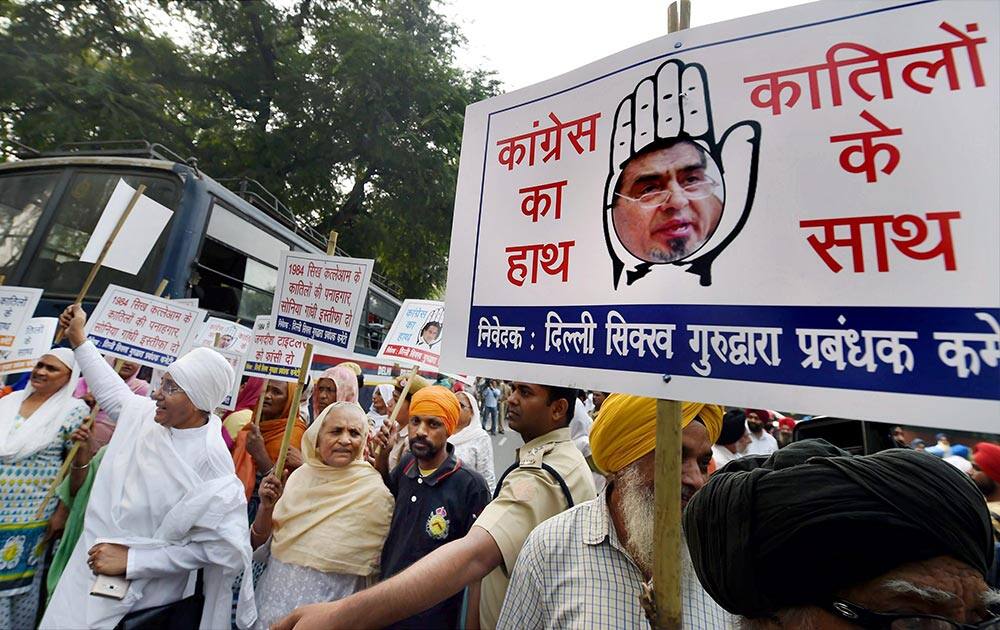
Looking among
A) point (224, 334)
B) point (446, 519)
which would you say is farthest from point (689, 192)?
point (224, 334)

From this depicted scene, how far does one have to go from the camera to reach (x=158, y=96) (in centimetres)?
1084

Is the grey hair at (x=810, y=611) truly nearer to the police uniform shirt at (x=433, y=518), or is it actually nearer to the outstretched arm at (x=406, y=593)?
the outstretched arm at (x=406, y=593)

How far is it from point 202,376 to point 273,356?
106cm

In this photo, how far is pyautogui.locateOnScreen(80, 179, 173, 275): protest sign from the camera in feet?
10.6

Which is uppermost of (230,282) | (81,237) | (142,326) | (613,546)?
(81,237)

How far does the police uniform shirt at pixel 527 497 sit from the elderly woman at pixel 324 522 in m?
0.82

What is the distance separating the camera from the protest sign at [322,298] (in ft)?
9.52

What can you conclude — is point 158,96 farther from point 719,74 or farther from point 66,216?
point 719,74

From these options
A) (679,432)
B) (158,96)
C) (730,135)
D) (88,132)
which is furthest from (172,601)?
(158,96)

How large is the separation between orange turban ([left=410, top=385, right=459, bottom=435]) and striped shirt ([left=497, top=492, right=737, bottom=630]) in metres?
1.49

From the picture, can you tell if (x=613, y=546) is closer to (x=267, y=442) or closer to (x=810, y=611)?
(x=810, y=611)

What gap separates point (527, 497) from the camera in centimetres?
163

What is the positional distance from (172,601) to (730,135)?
9.47 ft

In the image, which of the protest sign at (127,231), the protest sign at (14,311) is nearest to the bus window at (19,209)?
the protest sign at (14,311)
